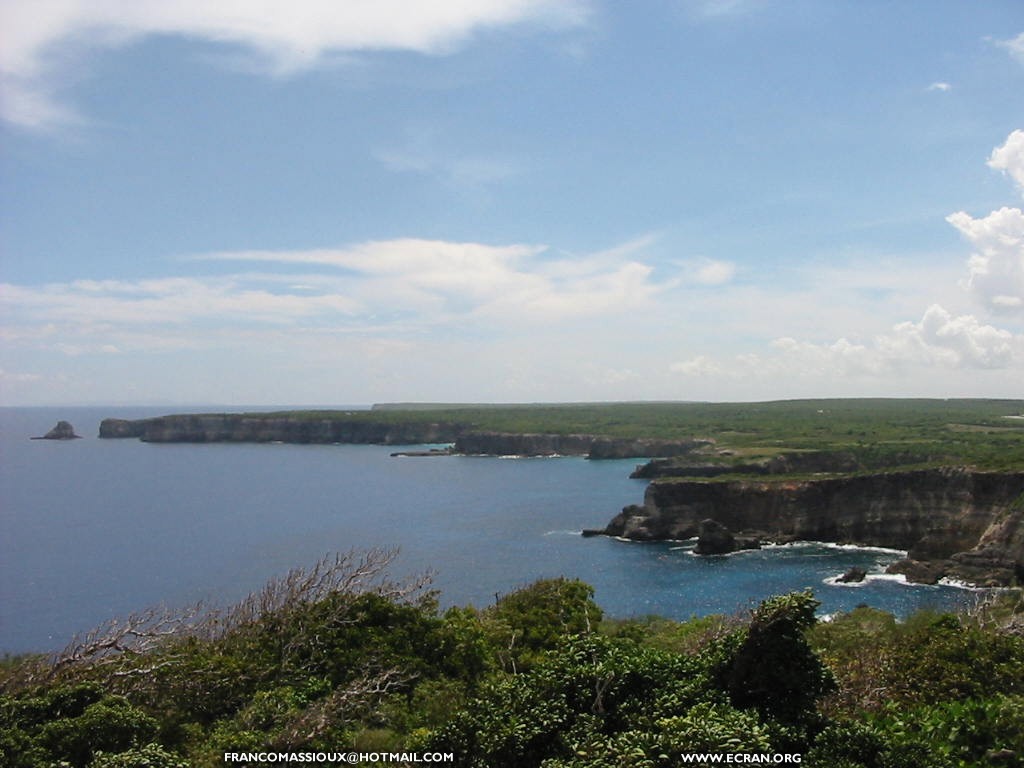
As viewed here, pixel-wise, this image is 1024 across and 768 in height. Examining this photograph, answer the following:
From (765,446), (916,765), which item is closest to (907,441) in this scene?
(765,446)

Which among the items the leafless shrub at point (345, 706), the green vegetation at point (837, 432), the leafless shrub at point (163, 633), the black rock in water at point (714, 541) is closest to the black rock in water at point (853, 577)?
Result: the black rock in water at point (714, 541)

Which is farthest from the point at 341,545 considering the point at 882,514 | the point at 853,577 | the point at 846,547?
the point at 882,514

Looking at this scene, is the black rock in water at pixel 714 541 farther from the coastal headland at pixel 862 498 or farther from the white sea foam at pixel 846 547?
the white sea foam at pixel 846 547

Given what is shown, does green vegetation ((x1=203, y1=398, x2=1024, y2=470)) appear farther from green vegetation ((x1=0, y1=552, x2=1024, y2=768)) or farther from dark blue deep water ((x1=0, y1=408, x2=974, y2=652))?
green vegetation ((x1=0, y1=552, x2=1024, y2=768))

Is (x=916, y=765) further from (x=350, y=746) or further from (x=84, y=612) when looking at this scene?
(x=84, y=612)

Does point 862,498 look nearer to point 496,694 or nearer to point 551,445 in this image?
point 496,694

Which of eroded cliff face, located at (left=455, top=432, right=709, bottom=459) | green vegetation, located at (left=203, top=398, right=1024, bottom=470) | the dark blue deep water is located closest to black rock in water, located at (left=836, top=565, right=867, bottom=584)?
the dark blue deep water
